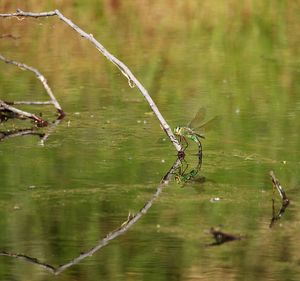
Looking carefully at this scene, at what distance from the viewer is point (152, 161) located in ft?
23.0

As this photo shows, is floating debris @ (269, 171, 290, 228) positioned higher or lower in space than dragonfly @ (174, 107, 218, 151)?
lower

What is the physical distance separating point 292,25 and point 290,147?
231 inches

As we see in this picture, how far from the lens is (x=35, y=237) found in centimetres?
552

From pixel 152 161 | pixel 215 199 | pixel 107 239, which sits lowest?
pixel 107 239

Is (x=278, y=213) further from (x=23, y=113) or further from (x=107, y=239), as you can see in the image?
(x=23, y=113)

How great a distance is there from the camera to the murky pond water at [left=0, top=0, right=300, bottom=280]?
5.20 meters

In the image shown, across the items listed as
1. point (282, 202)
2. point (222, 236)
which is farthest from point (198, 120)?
point (222, 236)

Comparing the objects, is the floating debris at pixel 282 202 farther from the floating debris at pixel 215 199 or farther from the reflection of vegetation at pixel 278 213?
the floating debris at pixel 215 199

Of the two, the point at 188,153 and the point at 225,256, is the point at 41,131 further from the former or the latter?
the point at 225,256

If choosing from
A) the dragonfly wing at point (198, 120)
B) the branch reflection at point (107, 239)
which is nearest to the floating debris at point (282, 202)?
the branch reflection at point (107, 239)

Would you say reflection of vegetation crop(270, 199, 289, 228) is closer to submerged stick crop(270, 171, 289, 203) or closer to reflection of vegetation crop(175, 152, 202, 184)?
submerged stick crop(270, 171, 289, 203)

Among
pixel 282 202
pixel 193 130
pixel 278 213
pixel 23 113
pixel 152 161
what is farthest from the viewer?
pixel 23 113

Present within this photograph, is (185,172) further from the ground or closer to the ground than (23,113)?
closer to the ground

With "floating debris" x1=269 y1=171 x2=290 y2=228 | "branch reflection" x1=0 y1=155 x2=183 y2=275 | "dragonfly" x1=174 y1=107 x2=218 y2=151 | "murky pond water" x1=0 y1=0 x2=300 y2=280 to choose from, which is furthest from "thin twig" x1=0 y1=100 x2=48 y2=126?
"floating debris" x1=269 y1=171 x2=290 y2=228
